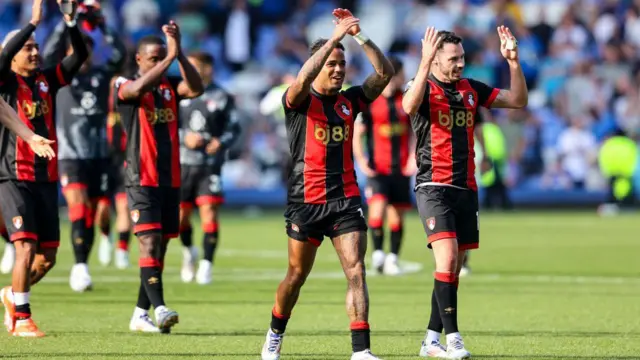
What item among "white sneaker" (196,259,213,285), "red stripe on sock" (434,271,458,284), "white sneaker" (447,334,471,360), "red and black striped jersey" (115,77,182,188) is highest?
"red and black striped jersey" (115,77,182,188)

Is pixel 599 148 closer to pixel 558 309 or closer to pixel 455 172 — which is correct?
pixel 558 309

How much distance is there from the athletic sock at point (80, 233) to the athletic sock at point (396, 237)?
12.8 ft

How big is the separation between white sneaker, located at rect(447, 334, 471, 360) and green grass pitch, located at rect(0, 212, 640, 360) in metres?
0.29

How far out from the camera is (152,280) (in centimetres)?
1055

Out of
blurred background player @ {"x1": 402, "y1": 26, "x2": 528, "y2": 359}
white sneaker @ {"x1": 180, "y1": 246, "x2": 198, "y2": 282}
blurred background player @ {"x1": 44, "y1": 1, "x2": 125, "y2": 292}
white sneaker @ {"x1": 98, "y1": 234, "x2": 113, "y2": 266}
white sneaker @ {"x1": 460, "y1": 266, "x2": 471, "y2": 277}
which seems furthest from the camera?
white sneaker @ {"x1": 98, "y1": 234, "x2": 113, "y2": 266}

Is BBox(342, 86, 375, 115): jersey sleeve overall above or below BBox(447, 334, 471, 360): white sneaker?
above

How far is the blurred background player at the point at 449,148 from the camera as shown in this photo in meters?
9.27

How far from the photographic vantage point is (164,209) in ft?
35.8

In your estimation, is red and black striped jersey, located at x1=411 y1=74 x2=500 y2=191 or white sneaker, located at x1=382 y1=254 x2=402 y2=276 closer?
red and black striped jersey, located at x1=411 y1=74 x2=500 y2=191

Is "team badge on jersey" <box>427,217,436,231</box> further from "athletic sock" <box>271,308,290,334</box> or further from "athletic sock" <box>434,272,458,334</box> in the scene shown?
"athletic sock" <box>271,308,290,334</box>

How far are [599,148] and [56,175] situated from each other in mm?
23013

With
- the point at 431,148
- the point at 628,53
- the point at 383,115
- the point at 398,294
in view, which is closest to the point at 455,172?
the point at 431,148

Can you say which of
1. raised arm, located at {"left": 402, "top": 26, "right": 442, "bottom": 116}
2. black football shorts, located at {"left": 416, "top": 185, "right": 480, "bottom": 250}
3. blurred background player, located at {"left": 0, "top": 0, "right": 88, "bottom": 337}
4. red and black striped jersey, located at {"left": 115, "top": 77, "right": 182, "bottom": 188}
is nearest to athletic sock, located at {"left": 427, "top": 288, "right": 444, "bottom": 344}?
black football shorts, located at {"left": 416, "top": 185, "right": 480, "bottom": 250}

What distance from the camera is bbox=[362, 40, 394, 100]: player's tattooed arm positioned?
8672 millimetres
